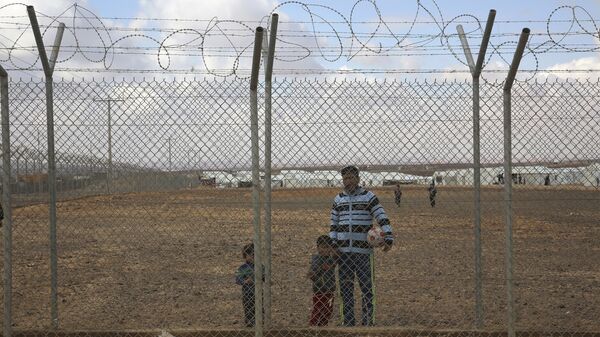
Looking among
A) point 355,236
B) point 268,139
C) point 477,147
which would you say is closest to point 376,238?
point 355,236

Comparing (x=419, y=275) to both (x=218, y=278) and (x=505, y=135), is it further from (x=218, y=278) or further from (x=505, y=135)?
(x=505, y=135)

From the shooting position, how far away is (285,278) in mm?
9094

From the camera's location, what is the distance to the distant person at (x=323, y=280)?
5.41 m

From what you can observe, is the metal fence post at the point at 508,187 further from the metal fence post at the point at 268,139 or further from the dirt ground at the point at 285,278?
the metal fence post at the point at 268,139

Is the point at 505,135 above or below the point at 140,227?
above

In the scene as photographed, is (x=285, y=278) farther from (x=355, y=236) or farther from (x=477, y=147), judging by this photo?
(x=477, y=147)

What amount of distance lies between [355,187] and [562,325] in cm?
245

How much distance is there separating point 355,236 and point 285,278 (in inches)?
157

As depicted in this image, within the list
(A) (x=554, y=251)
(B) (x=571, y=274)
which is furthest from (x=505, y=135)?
(A) (x=554, y=251)

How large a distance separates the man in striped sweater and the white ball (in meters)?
0.04

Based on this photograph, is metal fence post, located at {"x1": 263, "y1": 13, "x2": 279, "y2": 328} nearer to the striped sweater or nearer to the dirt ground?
the striped sweater

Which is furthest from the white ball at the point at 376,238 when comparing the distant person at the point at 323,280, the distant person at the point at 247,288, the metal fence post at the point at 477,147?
the distant person at the point at 247,288

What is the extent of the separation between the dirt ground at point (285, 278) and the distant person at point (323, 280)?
452mm

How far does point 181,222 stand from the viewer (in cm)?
2011
